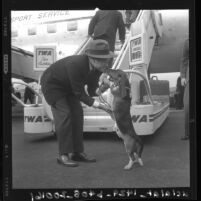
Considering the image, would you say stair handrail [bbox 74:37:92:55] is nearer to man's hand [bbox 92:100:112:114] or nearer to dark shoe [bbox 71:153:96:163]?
man's hand [bbox 92:100:112:114]

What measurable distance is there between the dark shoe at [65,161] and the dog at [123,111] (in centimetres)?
48

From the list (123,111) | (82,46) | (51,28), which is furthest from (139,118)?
(51,28)

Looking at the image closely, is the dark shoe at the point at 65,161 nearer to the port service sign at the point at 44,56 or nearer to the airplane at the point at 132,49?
the airplane at the point at 132,49

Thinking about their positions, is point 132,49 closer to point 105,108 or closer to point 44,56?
point 105,108

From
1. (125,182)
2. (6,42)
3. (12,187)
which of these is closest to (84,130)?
(125,182)

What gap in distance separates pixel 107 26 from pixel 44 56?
63cm

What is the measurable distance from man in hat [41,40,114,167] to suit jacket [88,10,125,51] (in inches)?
3.1

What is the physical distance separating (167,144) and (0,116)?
1.55 metres

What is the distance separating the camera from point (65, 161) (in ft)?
12.3

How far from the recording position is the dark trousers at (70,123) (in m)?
3.74

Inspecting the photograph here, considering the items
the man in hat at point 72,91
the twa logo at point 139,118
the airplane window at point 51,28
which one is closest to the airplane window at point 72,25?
the airplane window at point 51,28

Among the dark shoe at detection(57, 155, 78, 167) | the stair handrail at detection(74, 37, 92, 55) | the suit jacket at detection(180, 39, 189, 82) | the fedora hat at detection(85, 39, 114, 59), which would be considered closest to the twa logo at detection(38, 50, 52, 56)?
the stair handrail at detection(74, 37, 92, 55)

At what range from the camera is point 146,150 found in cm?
375
